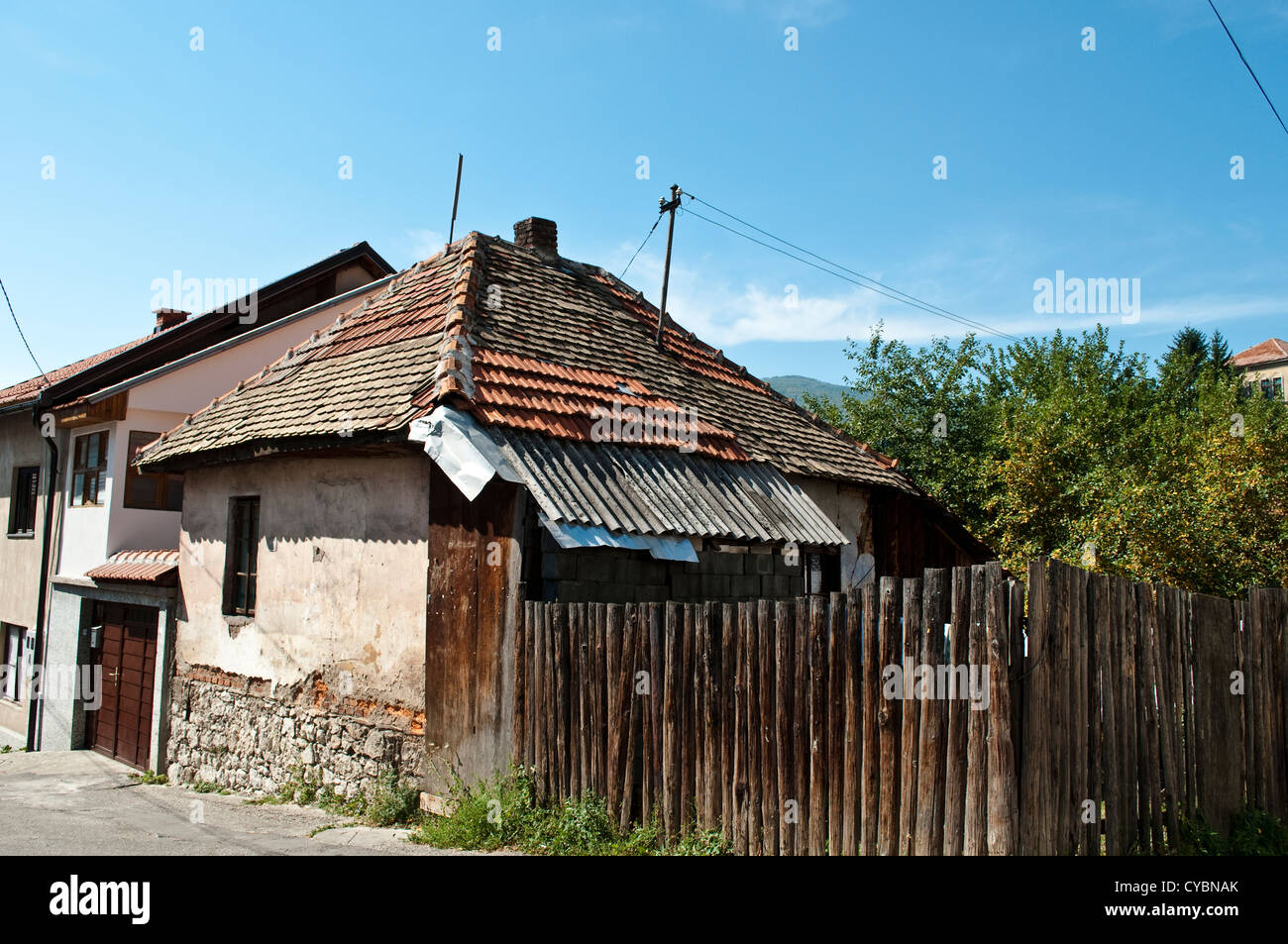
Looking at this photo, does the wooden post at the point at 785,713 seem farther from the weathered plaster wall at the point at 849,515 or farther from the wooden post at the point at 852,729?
the weathered plaster wall at the point at 849,515

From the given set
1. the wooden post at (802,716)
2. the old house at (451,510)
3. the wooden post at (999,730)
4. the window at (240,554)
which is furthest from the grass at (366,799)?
the wooden post at (999,730)

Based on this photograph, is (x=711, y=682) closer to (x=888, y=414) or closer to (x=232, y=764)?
(x=232, y=764)

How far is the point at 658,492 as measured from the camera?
8.61 meters

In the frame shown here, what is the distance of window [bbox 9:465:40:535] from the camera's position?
704 inches

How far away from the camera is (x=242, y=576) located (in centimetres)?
1095

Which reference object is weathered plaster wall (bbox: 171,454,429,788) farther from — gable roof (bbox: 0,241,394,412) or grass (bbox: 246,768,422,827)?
gable roof (bbox: 0,241,394,412)

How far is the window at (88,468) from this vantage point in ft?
49.2

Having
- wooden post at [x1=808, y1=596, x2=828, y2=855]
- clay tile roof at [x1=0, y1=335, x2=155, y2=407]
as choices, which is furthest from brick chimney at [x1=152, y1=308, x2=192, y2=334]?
wooden post at [x1=808, y1=596, x2=828, y2=855]

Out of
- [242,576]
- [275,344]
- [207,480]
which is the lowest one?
[242,576]

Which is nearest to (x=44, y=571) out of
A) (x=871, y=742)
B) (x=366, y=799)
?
(x=366, y=799)

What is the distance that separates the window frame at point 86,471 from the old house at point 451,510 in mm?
3940
